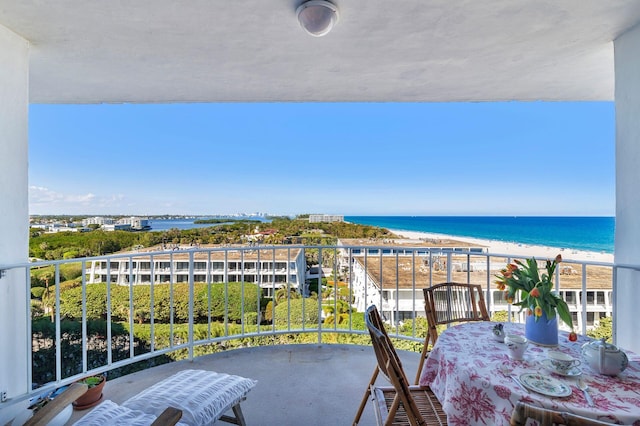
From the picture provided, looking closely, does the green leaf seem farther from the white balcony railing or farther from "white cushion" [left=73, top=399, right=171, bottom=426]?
"white cushion" [left=73, top=399, right=171, bottom=426]

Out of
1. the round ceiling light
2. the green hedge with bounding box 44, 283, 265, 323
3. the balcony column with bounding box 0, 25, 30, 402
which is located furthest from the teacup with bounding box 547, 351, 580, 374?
the green hedge with bounding box 44, 283, 265, 323

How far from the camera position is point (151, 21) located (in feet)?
5.98

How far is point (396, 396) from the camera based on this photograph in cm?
125

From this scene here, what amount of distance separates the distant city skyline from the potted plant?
20.5 feet

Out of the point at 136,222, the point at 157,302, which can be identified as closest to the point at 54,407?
the point at 136,222

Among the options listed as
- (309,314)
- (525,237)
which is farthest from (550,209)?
(309,314)

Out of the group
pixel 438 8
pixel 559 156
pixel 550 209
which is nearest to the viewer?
pixel 438 8

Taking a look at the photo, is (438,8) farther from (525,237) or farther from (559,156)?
(525,237)

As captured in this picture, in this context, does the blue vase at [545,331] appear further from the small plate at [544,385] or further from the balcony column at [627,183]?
the balcony column at [627,183]

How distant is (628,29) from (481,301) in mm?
2071

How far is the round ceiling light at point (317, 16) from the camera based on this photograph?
1.66 m

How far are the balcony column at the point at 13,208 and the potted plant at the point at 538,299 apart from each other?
2998mm

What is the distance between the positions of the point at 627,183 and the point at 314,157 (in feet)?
37.5

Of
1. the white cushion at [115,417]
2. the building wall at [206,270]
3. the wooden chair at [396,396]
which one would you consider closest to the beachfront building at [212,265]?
the building wall at [206,270]
